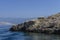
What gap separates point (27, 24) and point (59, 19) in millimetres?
6152

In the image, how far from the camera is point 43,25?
41281mm

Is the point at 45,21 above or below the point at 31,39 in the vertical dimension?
above

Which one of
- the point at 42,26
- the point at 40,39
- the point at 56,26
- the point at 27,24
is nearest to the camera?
the point at 40,39

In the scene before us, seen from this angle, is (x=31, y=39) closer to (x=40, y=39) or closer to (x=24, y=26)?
(x=40, y=39)

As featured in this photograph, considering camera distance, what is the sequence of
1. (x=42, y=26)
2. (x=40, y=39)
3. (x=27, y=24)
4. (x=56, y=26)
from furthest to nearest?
1. (x=27, y=24)
2. (x=42, y=26)
3. (x=56, y=26)
4. (x=40, y=39)

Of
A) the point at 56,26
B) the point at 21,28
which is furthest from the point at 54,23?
the point at 21,28

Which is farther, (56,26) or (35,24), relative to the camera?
(35,24)

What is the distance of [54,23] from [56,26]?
5.09 feet

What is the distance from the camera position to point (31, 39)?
30797mm

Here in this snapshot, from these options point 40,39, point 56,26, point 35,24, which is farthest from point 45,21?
point 40,39

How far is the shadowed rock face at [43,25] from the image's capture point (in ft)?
126

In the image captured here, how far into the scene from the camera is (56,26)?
126 feet

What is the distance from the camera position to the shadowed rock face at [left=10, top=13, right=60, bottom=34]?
126ft

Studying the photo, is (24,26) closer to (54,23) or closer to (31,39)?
(54,23)
